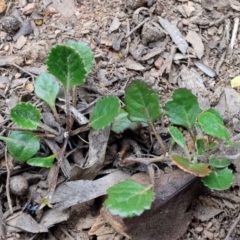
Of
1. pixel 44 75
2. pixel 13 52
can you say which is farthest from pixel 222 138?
pixel 13 52

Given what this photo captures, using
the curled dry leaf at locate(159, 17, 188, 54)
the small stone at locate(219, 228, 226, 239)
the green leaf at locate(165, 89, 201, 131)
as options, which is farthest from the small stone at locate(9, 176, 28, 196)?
the curled dry leaf at locate(159, 17, 188, 54)

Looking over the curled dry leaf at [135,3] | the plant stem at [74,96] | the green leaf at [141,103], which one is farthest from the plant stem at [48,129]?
the curled dry leaf at [135,3]

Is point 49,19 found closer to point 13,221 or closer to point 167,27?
point 167,27

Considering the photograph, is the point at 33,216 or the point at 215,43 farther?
the point at 215,43

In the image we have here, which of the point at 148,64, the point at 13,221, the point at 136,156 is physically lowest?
the point at 13,221

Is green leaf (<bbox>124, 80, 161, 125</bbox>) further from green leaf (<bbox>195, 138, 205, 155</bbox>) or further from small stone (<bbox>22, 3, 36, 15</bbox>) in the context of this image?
small stone (<bbox>22, 3, 36, 15</bbox>)

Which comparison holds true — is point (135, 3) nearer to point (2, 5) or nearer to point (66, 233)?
point (2, 5)

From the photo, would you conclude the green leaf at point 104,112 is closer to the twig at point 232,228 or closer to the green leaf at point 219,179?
the green leaf at point 219,179
